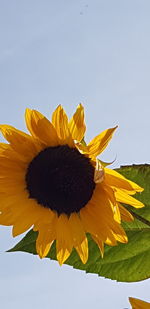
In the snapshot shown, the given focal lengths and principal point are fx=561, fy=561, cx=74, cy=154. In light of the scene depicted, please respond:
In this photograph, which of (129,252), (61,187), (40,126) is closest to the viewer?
(129,252)

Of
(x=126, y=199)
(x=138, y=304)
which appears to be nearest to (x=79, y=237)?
(x=126, y=199)

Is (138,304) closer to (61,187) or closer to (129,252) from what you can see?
(129,252)

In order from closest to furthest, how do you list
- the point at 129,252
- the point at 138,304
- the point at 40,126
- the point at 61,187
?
the point at 138,304 → the point at 129,252 → the point at 40,126 → the point at 61,187

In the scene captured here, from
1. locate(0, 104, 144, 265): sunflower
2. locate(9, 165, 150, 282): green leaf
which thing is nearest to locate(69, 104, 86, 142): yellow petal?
locate(0, 104, 144, 265): sunflower

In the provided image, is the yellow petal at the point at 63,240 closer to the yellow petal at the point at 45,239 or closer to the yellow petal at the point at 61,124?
the yellow petal at the point at 45,239

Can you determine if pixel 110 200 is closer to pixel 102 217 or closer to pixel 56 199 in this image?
pixel 102 217

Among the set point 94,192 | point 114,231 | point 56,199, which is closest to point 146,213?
point 114,231

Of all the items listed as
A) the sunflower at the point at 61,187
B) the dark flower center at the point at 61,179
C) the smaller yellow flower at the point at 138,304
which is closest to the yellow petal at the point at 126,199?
the sunflower at the point at 61,187
